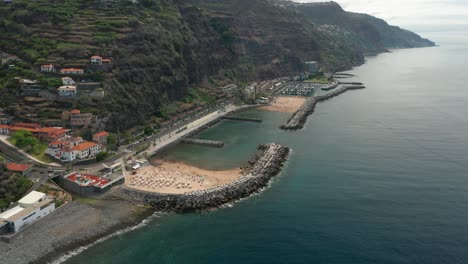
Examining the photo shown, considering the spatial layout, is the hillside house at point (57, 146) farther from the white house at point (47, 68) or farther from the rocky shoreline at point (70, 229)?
the white house at point (47, 68)

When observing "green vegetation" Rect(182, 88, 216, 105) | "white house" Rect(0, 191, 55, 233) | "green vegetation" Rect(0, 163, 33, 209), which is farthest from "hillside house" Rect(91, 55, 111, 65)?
"white house" Rect(0, 191, 55, 233)

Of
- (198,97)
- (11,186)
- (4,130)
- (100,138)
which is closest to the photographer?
(11,186)

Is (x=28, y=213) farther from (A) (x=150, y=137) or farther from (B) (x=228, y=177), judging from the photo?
(A) (x=150, y=137)

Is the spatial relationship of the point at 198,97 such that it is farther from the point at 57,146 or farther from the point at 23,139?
the point at 23,139

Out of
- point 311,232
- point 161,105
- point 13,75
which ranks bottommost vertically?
point 311,232

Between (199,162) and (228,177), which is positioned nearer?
(228,177)

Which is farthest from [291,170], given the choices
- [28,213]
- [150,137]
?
[28,213]

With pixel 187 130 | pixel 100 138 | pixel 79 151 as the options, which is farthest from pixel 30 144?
pixel 187 130

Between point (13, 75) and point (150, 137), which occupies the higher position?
point (13, 75)
